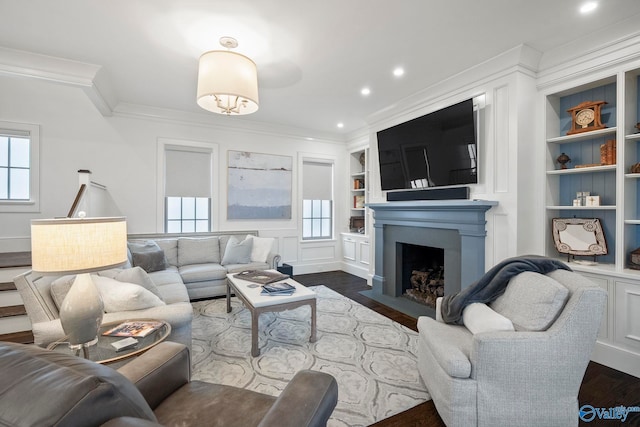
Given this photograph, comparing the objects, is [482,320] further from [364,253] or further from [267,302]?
[364,253]

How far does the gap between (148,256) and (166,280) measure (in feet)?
2.15

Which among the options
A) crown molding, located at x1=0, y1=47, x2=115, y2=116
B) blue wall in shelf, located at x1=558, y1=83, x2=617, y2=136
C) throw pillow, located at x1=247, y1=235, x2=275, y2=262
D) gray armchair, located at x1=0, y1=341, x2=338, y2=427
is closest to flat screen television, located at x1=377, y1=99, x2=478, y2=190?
blue wall in shelf, located at x1=558, y1=83, x2=617, y2=136

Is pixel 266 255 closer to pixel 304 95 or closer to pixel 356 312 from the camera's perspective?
pixel 356 312

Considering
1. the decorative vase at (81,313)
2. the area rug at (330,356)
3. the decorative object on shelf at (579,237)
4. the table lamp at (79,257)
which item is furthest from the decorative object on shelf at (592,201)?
the decorative vase at (81,313)

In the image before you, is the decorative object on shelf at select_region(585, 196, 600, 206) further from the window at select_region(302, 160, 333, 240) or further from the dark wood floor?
the window at select_region(302, 160, 333, 240)

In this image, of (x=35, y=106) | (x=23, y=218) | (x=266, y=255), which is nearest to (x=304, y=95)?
(x=266, y=255)

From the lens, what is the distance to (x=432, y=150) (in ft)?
11.2

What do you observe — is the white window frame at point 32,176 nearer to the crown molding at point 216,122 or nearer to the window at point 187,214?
the crown molding at point 216,122

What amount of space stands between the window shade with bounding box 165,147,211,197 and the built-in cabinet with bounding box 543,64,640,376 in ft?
14.9

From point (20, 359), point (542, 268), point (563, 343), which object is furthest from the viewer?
point (542, 268)

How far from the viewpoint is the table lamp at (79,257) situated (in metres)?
1.34

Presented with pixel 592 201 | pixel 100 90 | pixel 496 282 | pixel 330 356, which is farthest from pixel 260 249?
pixel 592 201

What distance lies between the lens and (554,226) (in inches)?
108

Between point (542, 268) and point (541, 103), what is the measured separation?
1854 mm
